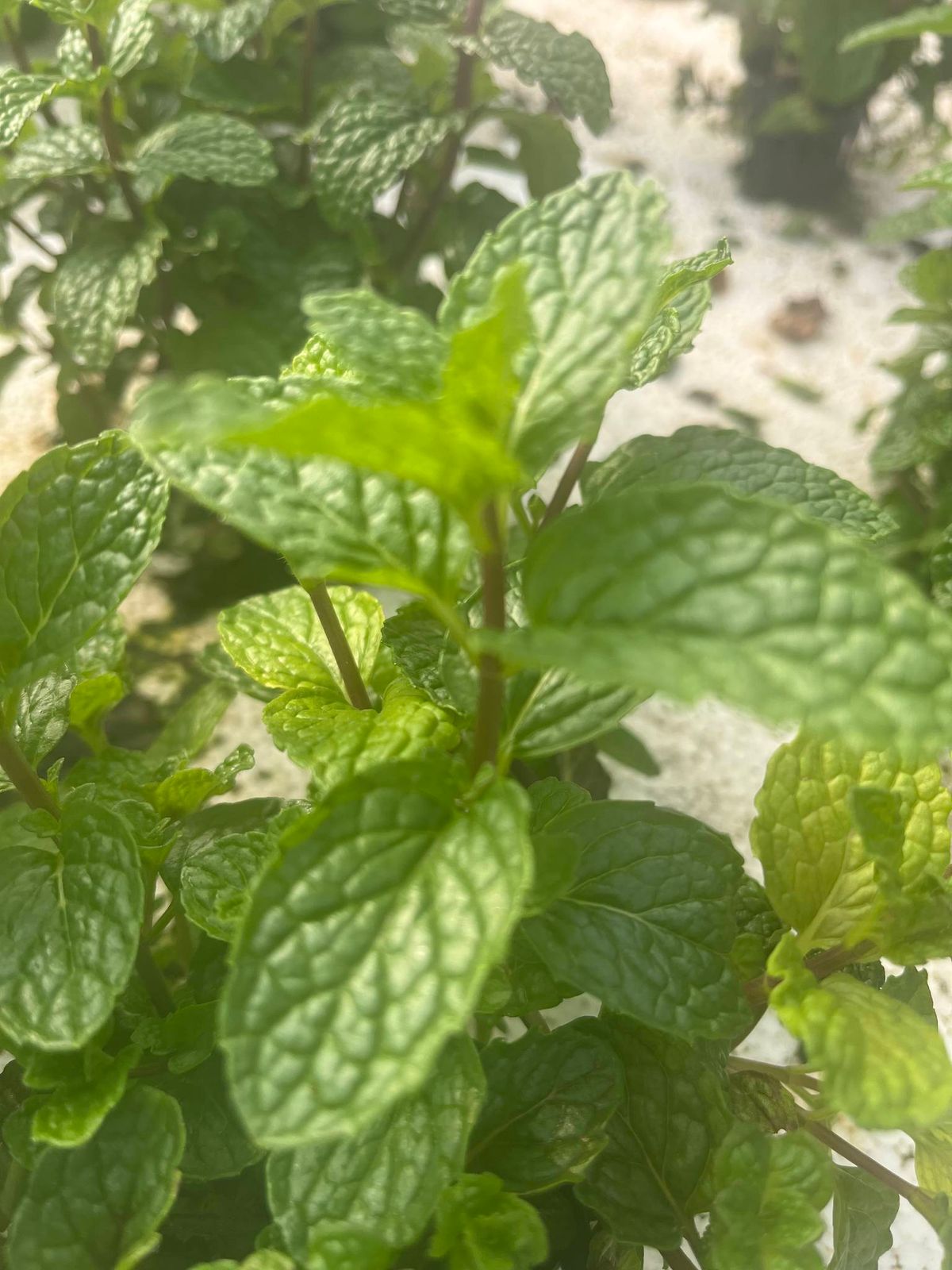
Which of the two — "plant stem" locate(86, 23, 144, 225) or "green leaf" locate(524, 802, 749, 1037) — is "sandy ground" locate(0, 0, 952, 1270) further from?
"green leaf" locate(524, 802, 749, 1037)

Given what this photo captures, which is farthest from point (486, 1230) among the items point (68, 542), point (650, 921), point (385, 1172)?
point (68, 542)

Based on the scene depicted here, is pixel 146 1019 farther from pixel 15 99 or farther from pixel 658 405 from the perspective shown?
pixel 658 405

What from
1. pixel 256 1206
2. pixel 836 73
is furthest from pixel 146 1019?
pixel 836 73

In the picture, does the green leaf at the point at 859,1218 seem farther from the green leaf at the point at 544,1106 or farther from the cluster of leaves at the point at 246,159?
the cluster of leaves at the point at 246,159

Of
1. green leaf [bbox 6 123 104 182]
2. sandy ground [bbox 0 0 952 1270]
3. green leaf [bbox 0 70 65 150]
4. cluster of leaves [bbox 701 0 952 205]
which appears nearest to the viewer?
green leaf [bbox 0 70 65 150]

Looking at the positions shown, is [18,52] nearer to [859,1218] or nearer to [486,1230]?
[486,1230]

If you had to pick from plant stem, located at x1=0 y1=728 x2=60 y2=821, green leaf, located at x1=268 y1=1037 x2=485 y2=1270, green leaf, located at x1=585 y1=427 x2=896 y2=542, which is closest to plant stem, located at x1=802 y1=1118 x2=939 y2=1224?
green leaf, located at x1=268 y1=1037 x2=485 y2=1270
